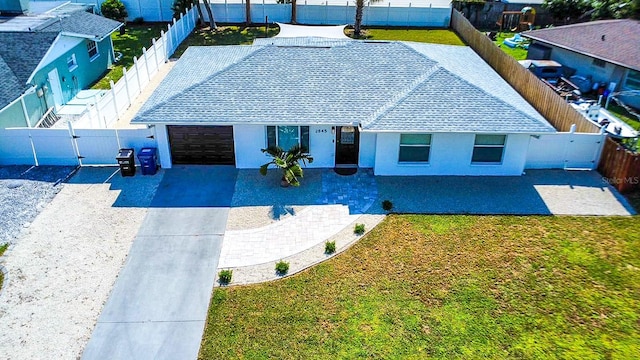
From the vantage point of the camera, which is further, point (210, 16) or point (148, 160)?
point (210, 16)

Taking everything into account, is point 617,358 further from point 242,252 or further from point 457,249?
point 242,252

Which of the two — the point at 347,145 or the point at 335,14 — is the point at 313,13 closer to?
the point at 335,14

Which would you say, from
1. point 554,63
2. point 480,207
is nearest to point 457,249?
point 480,207

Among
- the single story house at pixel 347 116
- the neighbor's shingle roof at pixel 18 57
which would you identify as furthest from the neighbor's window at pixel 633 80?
the neighbor's shingle roof at pixel 18 57

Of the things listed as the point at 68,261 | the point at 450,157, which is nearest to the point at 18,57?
the point at 68,261

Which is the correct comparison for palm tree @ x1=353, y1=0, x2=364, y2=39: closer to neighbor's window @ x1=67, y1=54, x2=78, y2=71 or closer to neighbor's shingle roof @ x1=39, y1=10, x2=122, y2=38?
neighbor's shingle roof @ x1=39, y1=10, x2=122, y2=38

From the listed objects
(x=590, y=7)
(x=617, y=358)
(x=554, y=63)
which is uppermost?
(x=590, y=7)

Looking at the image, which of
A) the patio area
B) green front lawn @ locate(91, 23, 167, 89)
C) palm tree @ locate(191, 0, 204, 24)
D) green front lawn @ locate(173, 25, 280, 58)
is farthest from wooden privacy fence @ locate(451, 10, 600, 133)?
green front lawn @ locate(91, 23, 167, 89)
